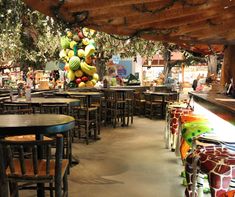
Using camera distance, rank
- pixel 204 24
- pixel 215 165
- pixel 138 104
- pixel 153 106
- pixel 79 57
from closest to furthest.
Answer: pixel 215 165 → pixel 204 24 → pixel 79 57 → pixel 153 106 → pixel 138 104

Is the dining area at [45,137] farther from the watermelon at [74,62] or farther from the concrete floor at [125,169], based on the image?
the watermelon at [74,62]

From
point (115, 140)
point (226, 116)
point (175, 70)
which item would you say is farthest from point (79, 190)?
point (175, 70)

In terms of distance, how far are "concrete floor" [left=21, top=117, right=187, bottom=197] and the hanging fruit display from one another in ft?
8.22

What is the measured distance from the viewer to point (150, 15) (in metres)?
3.99

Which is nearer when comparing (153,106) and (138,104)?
(153,106)

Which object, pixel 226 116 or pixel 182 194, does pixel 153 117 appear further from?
pixel 226 116

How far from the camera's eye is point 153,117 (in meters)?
10.3

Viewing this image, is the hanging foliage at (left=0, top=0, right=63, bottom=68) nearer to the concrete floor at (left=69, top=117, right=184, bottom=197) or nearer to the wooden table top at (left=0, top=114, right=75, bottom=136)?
the wooden table top at (left=0, top=114, right=75, bottom=136)

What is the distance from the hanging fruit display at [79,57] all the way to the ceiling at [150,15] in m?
3.72

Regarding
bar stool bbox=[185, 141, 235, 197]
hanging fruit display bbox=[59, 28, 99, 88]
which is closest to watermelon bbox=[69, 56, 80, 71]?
hanging fruit display bbox=[59, 28, 99, 88]

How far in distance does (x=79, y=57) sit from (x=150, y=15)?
5.16 metres

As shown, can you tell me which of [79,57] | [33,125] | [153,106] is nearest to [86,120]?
[79,57]

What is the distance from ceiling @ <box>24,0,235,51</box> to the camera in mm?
3332

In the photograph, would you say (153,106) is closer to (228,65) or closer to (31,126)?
(228,65)
